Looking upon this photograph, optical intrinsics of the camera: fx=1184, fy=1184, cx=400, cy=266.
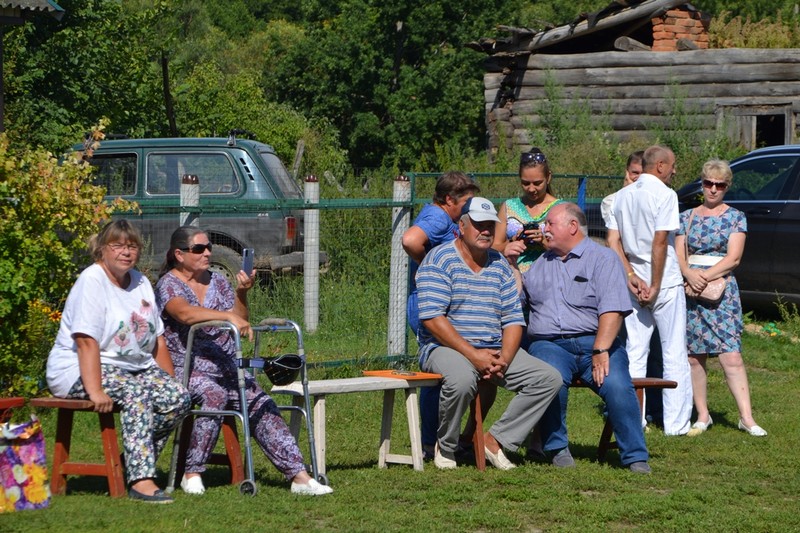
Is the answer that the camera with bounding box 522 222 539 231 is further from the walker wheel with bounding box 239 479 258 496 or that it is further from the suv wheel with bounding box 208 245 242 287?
the suv wheel with bounding box 208 245 242 287

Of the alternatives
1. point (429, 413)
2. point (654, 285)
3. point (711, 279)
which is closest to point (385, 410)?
point (429, 413)

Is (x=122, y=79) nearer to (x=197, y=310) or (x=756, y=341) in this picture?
(x=756, y=341)

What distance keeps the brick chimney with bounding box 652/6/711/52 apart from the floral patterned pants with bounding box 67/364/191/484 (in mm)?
16029

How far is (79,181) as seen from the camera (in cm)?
766

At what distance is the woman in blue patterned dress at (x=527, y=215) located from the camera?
725 cm

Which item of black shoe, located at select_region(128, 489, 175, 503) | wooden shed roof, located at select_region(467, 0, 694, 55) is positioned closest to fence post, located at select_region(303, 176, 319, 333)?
black shoe, located at select_region(128, 489, 175, 503)

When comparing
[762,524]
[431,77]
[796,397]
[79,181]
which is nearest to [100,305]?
[79,181]

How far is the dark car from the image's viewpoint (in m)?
11.8

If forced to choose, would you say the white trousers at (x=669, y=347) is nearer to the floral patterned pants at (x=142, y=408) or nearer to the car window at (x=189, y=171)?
the floral patterned pants at (x=142, y=408)

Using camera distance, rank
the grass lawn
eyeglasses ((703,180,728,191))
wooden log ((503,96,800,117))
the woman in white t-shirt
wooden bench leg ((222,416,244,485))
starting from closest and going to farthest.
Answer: the grass lawn < the woman in white t-shirt < wooden bench leg ((222,416,244,485)) < eyeglasses ((703,180,728,191)) < wooden log ((503,96,800,117))

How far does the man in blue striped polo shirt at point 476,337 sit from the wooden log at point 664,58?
13.7 meters

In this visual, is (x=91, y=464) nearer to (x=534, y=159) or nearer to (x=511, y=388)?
(x=511, y=388)

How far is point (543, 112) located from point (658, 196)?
43.8 ft

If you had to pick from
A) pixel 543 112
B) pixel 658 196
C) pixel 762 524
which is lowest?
pixel 762 524
